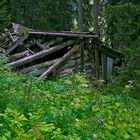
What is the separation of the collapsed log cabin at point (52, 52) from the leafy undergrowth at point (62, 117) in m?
10.3

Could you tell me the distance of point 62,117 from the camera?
628cm

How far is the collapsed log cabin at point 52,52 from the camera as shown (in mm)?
19202

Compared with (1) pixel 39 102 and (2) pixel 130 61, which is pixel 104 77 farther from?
(1) pixel 39 102

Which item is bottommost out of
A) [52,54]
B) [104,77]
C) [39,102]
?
[104,77]

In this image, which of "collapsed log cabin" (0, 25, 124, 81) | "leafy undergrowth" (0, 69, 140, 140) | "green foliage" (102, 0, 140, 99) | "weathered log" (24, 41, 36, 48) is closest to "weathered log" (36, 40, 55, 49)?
"collapsed log cabin" (0, 25, 124, 81)

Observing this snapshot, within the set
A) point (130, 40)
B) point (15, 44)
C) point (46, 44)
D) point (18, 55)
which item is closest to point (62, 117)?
point (130, 40)

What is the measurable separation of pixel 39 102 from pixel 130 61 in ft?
30.5

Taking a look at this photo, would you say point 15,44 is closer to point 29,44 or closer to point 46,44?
point 29,44

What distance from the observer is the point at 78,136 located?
592cm

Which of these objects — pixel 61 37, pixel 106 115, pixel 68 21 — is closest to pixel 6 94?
pixel 106 115

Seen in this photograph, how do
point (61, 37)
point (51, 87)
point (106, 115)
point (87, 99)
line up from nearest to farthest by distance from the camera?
point (106, 115) < point (87, 99) < point (51, 87) < point (61, 37)

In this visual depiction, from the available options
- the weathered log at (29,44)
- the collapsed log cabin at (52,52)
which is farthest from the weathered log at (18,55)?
the weathered log at (29,44)

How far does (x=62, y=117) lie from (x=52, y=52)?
1434 cm

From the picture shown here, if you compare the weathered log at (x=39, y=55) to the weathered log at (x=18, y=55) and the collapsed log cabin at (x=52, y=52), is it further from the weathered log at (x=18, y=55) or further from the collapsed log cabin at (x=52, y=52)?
the weathered log at (x=18, y=55)
